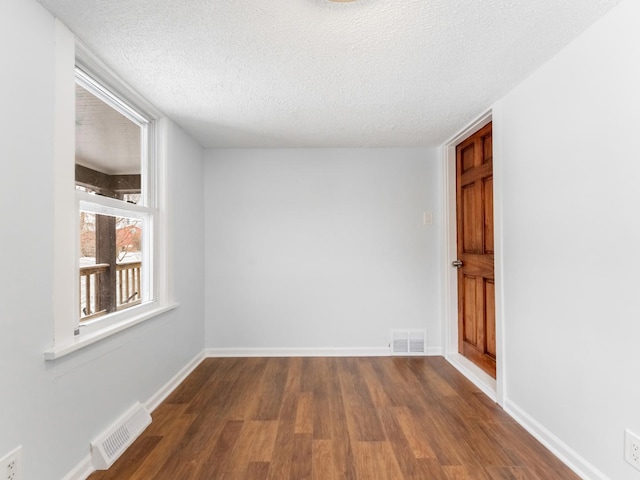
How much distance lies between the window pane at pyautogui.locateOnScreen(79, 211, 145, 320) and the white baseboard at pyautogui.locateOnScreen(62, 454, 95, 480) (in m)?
0.71

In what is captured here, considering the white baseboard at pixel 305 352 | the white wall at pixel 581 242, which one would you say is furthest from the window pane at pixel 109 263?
the white wall at pixel 581 242

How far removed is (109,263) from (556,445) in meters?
2.81

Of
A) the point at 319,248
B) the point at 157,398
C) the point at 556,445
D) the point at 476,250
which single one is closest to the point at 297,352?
the point at 319,248

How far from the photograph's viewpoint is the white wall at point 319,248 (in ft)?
11.9

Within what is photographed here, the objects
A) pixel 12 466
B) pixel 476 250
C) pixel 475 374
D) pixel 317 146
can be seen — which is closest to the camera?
pixel 12 466

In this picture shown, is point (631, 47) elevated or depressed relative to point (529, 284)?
elevated

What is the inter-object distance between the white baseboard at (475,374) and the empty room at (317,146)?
20 millimetres

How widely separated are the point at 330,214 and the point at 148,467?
101 inches

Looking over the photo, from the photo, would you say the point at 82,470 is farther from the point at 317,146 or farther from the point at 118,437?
the point at 317,146

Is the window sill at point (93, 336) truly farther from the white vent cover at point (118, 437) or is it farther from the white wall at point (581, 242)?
the white wall at point (581, 242)

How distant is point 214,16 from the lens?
154cm

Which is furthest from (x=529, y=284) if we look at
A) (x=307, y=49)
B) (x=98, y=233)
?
(x=98, y=233)

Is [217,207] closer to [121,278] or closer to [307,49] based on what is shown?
[121,278]

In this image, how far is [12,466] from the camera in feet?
4.28
